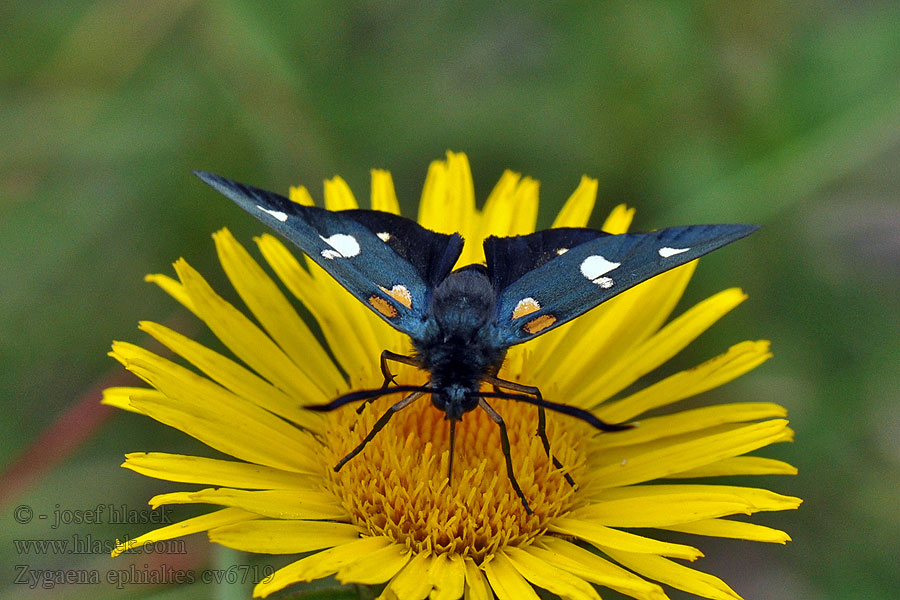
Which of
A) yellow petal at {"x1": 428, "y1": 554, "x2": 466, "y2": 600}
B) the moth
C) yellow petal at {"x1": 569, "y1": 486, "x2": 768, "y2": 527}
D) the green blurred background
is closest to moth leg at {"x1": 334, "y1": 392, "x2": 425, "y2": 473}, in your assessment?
the moth

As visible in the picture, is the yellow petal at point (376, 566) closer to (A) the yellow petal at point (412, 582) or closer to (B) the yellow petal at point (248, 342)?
(A) the yellow petal at point (412, 582)

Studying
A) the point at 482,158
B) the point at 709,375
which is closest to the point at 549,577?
the point at 709,375

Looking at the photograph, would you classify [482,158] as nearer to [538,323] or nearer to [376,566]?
[538,323]

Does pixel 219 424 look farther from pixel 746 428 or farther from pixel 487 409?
pixel 746 428

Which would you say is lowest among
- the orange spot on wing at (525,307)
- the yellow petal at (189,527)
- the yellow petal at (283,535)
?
the yellow petal at (283,535)

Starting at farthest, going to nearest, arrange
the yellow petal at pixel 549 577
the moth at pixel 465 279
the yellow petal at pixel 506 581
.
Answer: the moth at pixel 465 279 → the yellow petal at pixel 506 581 → the yellow petal at pixel 549 577

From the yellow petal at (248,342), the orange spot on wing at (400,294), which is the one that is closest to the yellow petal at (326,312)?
the yellow petal at (248,342)
